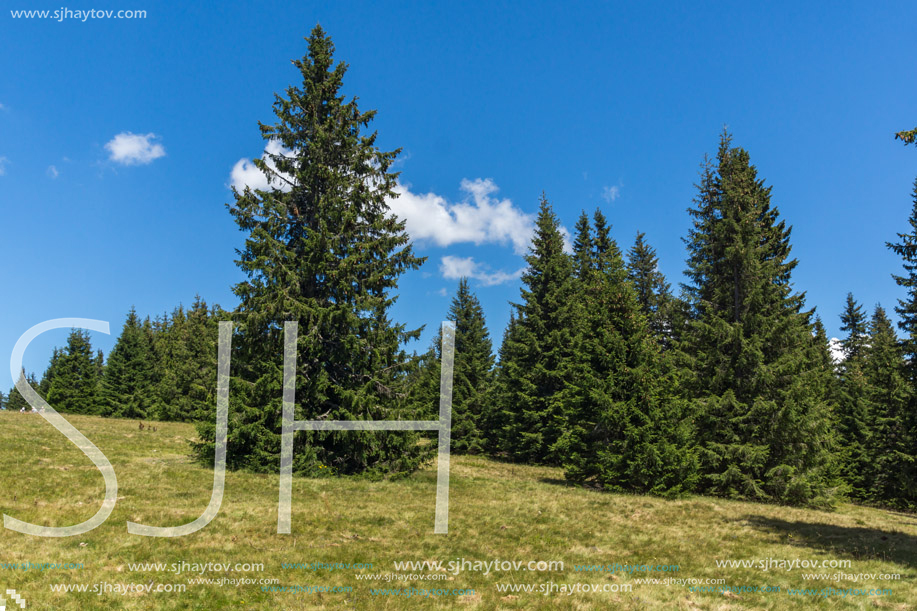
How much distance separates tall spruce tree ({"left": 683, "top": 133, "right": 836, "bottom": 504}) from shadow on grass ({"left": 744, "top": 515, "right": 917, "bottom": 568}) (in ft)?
18.7

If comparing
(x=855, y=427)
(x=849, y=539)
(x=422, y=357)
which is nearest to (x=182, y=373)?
(x=422, y=357)

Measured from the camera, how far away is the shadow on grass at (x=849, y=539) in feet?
33.7

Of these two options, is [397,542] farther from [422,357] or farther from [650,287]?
[650,287]

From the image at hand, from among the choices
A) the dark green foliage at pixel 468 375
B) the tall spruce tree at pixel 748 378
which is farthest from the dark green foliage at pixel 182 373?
the tall spruce tree at pixel 748 378

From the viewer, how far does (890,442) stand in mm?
29750

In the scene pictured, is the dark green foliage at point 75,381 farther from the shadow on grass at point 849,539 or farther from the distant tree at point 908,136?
the distant tree at point 908,136

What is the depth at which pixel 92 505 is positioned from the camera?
34.2 ft

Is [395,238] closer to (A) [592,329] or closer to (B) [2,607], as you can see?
(A) [592,329]

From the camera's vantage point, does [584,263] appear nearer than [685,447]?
No

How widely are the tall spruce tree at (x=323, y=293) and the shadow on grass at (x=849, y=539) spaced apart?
40.8 feet

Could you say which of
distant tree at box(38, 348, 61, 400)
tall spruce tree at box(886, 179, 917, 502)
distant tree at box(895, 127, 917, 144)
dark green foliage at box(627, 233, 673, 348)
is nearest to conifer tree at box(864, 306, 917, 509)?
tall spruce tree at box(886, 179, 917, 502)

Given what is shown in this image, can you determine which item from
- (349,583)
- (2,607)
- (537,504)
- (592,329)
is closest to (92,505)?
(2,607)

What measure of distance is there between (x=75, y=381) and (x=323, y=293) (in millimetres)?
53961

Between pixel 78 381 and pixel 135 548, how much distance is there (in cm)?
6086
